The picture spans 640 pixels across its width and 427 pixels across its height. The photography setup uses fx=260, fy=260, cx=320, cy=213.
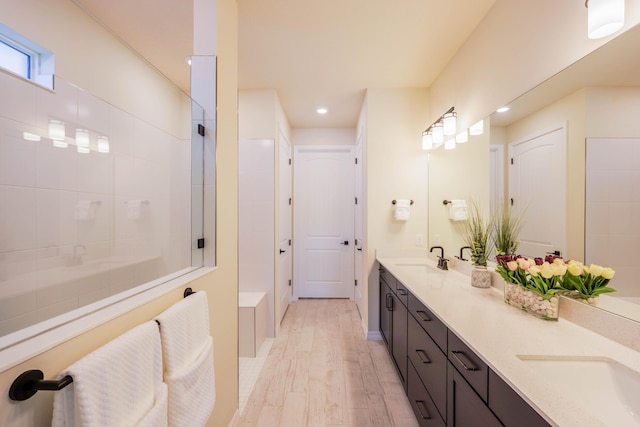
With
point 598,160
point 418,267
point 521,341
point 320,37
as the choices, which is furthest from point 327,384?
point 320,37

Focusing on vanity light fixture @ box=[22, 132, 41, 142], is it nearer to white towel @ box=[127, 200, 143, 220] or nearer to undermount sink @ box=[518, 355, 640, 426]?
white towel @ box=[127, 200, 143, 220]

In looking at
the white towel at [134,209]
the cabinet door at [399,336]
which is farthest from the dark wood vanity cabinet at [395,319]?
the white towel at [134,209]

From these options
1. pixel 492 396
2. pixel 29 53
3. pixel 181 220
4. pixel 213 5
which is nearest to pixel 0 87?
pixel 29 53

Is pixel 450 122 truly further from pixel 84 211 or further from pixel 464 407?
pixel 84 211

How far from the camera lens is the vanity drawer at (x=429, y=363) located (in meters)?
1.23

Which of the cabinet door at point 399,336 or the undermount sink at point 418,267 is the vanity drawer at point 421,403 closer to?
the cabinet door at point 399,336

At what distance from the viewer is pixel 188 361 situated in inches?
38.1

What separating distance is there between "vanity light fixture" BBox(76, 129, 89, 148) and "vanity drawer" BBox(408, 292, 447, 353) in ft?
7.07

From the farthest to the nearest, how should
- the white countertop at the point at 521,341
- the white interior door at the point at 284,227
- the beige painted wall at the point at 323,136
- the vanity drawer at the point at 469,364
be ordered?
1. the beige painted wall at the point at 323,136
2. the white interior door at the point at 284,227
3. the vanity drawer at the point at 469,364
4. the white countertop at the point at 521,341

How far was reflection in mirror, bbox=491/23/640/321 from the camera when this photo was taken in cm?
98

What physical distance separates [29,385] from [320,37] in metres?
2.34

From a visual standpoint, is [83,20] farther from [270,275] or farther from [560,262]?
[560,262]

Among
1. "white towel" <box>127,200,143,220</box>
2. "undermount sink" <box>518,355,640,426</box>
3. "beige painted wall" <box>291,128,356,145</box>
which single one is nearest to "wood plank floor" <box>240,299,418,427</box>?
"undermount sink" <box>518,355,640,426</box>

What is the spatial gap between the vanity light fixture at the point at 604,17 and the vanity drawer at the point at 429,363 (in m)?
1.46
